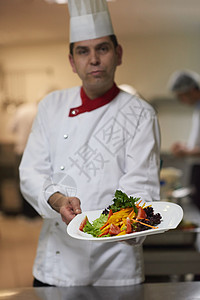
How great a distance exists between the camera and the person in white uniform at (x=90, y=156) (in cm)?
130

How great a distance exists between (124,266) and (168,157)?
7.41ft

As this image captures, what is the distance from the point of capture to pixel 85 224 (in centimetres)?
113

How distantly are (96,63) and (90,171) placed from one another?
0.27 meters

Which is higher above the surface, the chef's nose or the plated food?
the chef's nose

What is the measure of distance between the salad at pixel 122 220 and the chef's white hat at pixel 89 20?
41 centimetres

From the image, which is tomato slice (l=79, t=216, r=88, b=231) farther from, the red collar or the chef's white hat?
the chef's white hat

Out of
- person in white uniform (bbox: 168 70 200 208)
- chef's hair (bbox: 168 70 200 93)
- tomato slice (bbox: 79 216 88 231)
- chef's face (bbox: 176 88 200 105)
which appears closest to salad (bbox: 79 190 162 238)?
tomato slice (bbox: 79 216 88 231)

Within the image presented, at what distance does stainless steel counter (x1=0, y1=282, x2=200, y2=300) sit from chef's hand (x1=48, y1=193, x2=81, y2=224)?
20cm

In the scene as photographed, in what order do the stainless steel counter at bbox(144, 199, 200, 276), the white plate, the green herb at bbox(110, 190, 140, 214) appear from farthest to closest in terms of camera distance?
1. the stainless steel counter at bbox(144, 199, 200, 276)
2. the green herb at bbox(110, 190, 140, 214)
3. the white plate

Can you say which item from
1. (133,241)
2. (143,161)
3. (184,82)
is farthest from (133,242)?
(184,82)

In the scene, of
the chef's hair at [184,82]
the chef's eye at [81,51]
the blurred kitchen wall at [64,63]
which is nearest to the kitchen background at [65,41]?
the blurred kitchen wall at [64,63]

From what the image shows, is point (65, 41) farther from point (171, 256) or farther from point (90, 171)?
point (171, 256)

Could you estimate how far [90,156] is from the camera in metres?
1.32

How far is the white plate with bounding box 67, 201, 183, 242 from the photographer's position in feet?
3.43
